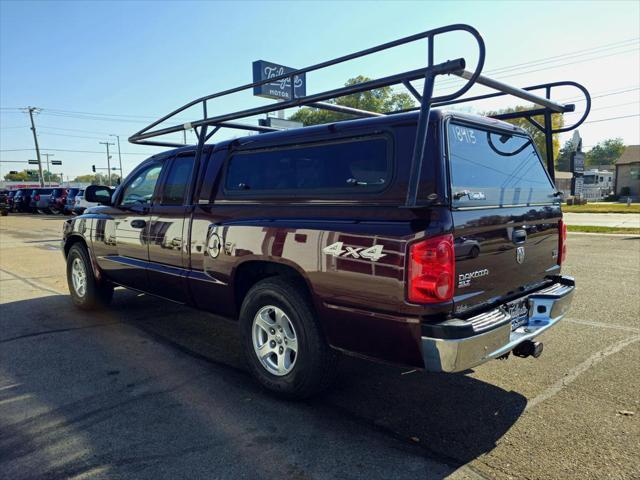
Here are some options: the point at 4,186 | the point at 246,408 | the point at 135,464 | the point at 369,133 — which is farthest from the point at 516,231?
the point at 4,186

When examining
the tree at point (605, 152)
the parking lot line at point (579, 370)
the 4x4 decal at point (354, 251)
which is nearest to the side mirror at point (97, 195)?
the 4x4 decal at point (354, 251)

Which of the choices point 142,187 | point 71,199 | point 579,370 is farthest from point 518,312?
point 71,199

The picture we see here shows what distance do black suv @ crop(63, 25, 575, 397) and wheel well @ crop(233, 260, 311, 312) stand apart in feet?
0.04

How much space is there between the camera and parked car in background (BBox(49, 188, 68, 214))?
2941 cm

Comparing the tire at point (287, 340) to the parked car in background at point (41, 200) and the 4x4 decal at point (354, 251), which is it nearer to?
the 4x4 decal at point (354, 251)

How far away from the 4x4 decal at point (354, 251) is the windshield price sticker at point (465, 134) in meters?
0.97

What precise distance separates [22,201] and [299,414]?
37.2 metres

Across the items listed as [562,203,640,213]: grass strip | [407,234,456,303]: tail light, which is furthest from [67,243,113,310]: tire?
[562,203,640,213]: grass strip

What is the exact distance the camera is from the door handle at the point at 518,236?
326 centimetres

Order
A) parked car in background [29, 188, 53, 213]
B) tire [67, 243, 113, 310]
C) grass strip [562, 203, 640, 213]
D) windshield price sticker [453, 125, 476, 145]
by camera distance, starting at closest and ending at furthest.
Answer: windshield price sticker [453, 125, 476, 145] → tire [67, 243, 113, 310] → grass strip [562, 203, 640, 213] → parked car in background [29, 188, 53, 213]

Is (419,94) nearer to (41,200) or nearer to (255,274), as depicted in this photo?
(255,274)

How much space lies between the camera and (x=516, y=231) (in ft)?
10.8

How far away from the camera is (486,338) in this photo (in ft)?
9.07

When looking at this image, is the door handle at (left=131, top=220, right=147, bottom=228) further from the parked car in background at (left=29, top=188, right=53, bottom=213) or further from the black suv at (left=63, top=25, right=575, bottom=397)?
the parked car in background at (left=29, top=188, right=53, bottom=213)
